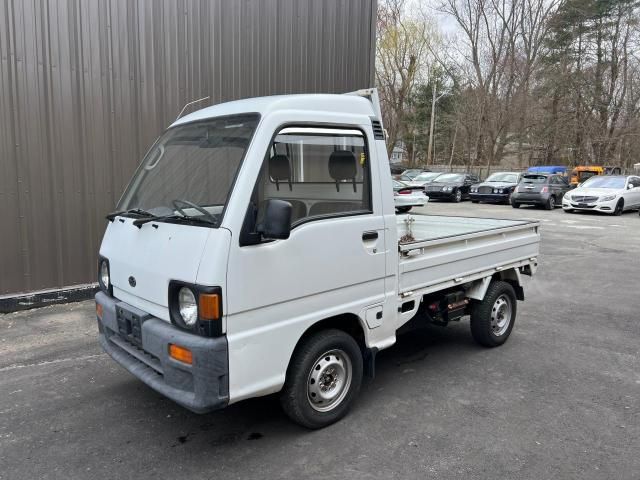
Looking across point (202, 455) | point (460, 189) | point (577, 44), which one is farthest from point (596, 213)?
point (577, 44)

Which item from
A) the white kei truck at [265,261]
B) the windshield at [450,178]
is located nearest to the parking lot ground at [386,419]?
the white kei truck at [265,261]

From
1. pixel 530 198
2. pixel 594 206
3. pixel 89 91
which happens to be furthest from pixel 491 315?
pixel 530 198

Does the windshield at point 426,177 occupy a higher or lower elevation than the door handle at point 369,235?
higher

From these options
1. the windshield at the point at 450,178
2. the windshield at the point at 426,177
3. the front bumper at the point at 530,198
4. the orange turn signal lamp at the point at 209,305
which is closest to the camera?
the orange turn signal lamp at the point at 209,305

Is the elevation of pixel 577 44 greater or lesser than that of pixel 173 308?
greater

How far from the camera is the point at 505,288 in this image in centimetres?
525

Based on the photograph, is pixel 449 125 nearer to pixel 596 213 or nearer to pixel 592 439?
pixel 596 213

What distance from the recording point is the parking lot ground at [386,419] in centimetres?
317

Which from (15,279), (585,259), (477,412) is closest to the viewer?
(477,412)

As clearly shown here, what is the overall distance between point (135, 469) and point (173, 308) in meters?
1.04

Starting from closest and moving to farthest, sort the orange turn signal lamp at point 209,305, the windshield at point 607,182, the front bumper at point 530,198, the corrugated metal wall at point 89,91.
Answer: the orange turn signal lamp at point 209,305 → the corrugated metal wall at point 89,91 → the windshield at point 607,182 → the front bumper at point 530,198

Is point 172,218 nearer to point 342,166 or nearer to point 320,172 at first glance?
point 320,172

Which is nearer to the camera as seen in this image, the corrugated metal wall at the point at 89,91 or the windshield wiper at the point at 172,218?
the windshield wiper at the point at 172,218

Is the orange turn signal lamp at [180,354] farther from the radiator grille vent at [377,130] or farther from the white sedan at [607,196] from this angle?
the white sedan at [607,196]
